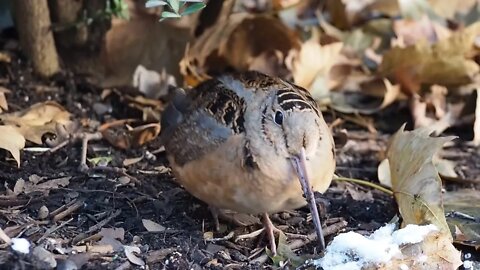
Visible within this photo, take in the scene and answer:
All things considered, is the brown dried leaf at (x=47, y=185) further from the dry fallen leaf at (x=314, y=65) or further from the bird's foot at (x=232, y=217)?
the dry fallen leaf at (x=314, y=65)

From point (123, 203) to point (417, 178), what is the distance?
916 millimetres

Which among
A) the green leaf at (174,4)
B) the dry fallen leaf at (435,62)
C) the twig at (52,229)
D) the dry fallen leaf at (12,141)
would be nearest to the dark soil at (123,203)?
the twig at (52,229)

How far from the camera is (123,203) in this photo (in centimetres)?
274

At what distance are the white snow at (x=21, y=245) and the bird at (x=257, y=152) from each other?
0.53 metres

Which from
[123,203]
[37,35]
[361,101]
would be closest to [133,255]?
[123,203]

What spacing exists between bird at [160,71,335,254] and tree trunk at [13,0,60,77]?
0.97m

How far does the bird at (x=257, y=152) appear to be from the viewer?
240cm

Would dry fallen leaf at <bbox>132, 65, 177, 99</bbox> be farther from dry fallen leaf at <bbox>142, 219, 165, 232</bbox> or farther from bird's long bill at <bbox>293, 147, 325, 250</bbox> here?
bird's long bill at <bbox>293, 147, 325, 250</bbox>

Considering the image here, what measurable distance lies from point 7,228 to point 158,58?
126 cm

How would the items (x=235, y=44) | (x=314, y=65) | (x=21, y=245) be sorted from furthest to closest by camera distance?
(x=235, y=44), (x=314, y=65), (x=21, y=245)

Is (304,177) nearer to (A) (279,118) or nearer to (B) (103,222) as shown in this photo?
(A) (279,118)

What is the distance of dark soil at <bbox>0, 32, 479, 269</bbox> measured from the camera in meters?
2.44

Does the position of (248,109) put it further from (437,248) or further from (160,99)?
(160,99)

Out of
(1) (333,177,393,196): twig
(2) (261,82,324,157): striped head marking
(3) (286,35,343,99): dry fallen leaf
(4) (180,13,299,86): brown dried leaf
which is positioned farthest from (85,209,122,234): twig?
(3) (286,35,343,99): dry fallen leaf
